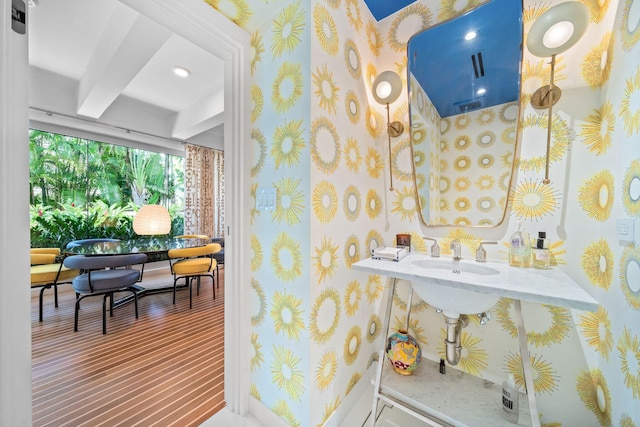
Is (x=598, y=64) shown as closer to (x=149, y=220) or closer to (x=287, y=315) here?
(x=287, y=315)

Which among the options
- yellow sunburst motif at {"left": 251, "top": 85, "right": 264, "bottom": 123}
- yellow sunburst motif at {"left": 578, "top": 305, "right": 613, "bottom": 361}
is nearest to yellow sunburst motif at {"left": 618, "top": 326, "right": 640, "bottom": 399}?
yellow sunburst motif at {"left": 578, "top": 305, "right": 613, "bottom": 361}

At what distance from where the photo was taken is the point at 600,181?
1039mm

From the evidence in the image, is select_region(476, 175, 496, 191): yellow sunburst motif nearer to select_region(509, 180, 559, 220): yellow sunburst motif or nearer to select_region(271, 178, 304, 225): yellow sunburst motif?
select_region(509, 180, 559, 220): yellow sunburst motif

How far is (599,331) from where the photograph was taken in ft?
3.44

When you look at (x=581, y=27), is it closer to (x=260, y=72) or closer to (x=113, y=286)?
(x=260, y=72)

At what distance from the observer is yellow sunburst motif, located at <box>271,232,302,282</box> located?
1168 millimetres

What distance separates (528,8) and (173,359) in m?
3.29

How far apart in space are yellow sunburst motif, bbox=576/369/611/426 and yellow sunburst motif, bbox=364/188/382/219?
4.18 ft

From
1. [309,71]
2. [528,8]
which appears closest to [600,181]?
[528,8]

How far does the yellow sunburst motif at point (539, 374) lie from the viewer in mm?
1181

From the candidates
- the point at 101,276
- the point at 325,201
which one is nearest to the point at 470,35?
the point at 325,201

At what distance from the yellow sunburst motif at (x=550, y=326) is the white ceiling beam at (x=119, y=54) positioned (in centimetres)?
318

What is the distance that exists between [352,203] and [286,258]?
0.52m

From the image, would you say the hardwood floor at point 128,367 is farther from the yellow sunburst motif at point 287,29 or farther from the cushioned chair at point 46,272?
the yellow sunburst motif at point 287,29
